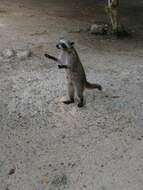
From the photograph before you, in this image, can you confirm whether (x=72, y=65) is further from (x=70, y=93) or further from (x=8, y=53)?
(x=8, y=53)

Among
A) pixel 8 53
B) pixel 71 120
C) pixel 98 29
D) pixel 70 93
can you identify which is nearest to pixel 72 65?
pixel 70 93

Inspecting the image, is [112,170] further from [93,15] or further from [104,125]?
[93,15]

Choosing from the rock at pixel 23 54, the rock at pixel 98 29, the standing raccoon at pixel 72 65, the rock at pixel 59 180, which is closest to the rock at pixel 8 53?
the rock at pixel 23 54

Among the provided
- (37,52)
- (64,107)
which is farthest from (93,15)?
(64,107)

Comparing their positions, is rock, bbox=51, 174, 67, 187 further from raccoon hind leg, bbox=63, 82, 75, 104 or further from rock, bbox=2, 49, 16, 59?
rock, bbox=2, 49, 16, 59

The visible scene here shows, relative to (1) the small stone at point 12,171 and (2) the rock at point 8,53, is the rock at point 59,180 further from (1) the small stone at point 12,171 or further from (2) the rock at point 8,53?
(2) the rock at point 8,53

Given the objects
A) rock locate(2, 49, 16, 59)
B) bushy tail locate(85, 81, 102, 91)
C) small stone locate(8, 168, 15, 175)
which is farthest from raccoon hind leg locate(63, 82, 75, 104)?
rock locate(2, 49, 16, 59)

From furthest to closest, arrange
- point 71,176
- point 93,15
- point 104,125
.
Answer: point 93,15 → point 104,125 → point 71,176

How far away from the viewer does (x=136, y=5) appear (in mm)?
11836

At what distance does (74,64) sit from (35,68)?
5.90 ft

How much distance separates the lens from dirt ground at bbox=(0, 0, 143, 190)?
4145 millimetres

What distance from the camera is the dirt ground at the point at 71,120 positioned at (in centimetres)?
414

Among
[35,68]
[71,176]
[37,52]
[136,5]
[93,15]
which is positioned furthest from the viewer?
[136,5]

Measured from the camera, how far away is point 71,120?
17.0ft
